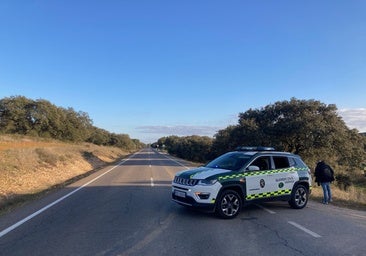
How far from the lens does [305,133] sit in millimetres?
34156

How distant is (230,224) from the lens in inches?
357

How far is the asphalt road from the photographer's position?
22.4ft

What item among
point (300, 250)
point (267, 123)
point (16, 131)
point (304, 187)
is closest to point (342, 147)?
point (267, 123)

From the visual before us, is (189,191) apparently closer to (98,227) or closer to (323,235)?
(98,227)

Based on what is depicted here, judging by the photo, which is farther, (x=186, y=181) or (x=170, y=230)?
(x=186, y=181)

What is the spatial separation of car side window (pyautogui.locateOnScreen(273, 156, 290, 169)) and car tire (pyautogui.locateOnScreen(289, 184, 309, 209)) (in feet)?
2.65

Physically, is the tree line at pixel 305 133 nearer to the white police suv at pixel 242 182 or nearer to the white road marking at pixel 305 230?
the white police suv at pixel 242 182

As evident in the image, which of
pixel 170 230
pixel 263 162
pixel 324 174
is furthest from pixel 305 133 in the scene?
pixel 170 230

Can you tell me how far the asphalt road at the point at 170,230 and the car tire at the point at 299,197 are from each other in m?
0.21

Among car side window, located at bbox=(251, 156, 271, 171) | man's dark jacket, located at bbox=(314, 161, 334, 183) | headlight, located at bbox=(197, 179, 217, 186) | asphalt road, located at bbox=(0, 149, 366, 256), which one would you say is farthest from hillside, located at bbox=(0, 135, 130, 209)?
man's dark jacket, located at bbox=(314, 161, 334, 183)

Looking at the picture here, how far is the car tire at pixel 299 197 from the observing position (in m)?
11.4

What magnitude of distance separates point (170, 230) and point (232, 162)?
3.28 metres

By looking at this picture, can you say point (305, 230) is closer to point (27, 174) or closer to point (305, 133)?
point (27, 174)

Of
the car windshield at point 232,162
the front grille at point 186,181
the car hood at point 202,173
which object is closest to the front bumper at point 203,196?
the front grille at point 186,181
